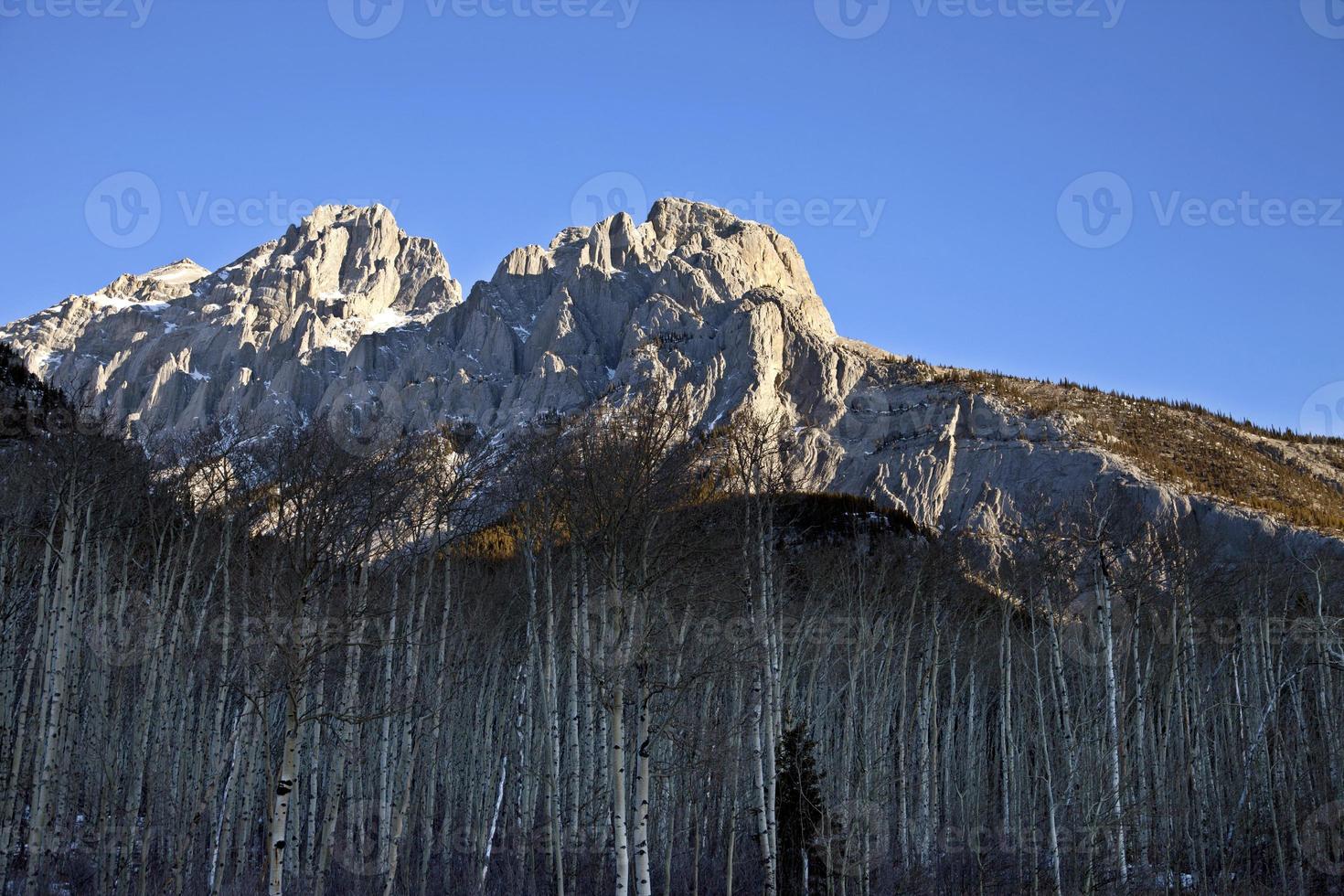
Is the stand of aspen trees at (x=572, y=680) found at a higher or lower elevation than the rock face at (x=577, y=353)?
lower

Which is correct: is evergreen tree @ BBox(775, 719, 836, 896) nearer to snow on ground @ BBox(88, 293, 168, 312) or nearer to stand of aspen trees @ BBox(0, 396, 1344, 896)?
stand of aspen trees @ BBox(0, 396, 1344, 896)

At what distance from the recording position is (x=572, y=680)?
746 inches

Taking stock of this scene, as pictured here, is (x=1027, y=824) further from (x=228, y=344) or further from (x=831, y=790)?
(x=228, y=344)

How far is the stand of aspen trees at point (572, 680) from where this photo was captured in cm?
1530

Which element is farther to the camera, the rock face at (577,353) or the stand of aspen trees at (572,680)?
the rock face at (577,353)

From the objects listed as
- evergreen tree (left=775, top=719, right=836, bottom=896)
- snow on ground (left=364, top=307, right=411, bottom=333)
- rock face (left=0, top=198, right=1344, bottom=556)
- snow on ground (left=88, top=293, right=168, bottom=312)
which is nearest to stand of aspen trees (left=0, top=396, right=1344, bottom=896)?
evergreen tree (left=775, top=719, right=836, bottom=896)

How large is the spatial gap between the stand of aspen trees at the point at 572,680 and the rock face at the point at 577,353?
77.7 ft

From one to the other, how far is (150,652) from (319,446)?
5.50 m

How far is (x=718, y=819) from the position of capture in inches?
1170

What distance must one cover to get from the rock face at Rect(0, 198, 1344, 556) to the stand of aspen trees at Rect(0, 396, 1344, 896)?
23679 mm

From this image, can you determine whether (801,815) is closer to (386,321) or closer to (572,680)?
(572,680)

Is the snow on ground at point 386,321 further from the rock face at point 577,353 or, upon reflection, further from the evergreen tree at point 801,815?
the evergreen tree at point 801,815

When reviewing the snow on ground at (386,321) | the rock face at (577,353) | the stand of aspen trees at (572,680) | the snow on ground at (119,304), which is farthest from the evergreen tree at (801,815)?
the snow on ground at (119,304)

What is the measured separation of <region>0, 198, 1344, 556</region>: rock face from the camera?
2798 inches
